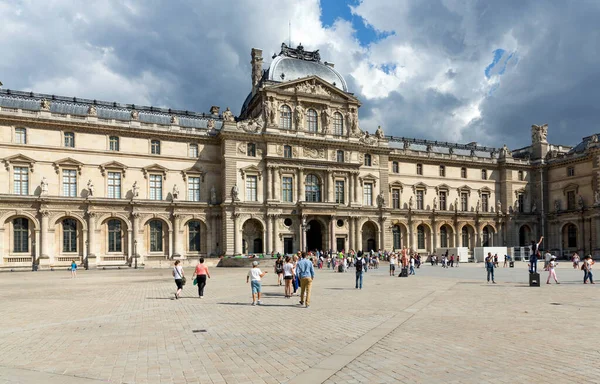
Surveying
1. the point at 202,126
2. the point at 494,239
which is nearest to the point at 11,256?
the point at 202,126

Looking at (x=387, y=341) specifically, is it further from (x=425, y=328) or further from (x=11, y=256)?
(x=11, y=256)

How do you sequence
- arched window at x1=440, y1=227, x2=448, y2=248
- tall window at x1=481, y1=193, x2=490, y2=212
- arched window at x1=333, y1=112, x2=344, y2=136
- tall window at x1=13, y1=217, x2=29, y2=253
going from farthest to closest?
tall window at x1=481, y1=193, x2=490, y2=212 < arched window at x1=440, y1=227, x2=448, y2=248 < arched window at x1=333, y1=112, x2=344, y2=136 < tall window at x1=13, y1=217, x2=29, y2=253

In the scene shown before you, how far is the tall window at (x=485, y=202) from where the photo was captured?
75.7 metres

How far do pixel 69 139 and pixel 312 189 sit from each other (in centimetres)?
2914

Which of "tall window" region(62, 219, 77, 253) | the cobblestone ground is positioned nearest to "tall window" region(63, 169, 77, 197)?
"tall window" region(62, 219, 77, 253)

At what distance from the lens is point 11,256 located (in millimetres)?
47906

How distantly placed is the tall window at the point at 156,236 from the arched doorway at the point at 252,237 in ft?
32.3

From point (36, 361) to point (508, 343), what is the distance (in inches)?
441

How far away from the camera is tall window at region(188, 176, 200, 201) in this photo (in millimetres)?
57062

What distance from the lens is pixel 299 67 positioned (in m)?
62.5

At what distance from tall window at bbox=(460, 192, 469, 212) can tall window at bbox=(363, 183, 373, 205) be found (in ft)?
61.1

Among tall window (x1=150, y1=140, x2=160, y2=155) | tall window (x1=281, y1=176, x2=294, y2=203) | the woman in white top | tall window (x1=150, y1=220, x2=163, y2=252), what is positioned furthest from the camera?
tall window (x1=281, y1=176, x2=294, y2=203)

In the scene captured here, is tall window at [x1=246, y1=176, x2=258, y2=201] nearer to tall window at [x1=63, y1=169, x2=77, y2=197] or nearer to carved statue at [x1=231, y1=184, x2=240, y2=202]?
carved statue at [x1=231, y1=184, x2=240, y2=202]

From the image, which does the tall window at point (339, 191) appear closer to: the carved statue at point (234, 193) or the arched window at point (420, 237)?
the carved statue at point (234, 193)
